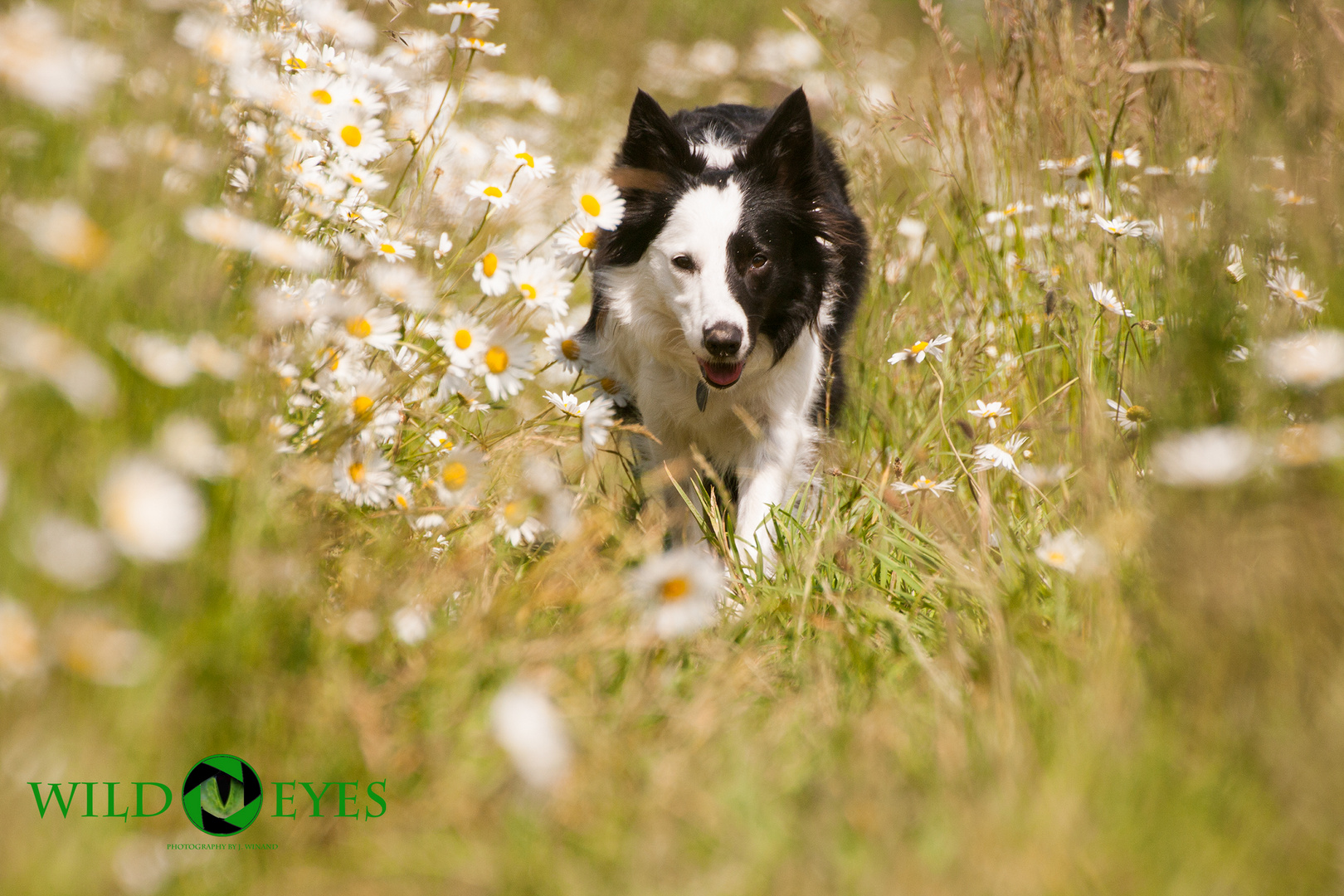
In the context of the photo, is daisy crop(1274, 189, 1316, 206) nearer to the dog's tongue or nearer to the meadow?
the meadow

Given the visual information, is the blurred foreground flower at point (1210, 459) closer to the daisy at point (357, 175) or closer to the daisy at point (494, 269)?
the daisy at point (494, 269)

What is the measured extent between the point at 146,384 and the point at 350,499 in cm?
53

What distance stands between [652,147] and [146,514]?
230 centimetres

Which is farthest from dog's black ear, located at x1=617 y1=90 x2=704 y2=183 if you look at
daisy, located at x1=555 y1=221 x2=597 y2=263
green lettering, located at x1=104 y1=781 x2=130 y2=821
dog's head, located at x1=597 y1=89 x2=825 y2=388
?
green lettering, located at x1=104 y1=781 x2=130 y2=821

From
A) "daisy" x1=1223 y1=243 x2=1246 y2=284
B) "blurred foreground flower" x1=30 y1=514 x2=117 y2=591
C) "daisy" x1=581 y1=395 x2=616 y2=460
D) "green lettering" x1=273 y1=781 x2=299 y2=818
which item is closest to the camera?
"blurred foreground flower" x1=30 y1=514 x2=117 y2=591

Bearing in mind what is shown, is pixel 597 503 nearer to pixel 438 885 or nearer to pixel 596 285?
pixel 596 285

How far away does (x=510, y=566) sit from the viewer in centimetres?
241

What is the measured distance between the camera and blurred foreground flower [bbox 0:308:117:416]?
113 cm

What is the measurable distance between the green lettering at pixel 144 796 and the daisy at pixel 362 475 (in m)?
0.60

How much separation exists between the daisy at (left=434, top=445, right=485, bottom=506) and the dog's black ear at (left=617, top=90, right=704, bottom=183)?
50.8 inches

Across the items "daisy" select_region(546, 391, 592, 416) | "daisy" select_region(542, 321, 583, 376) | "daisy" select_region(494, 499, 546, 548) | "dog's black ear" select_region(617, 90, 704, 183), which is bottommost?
"daisy" select_region(494, 499, 546, 548)

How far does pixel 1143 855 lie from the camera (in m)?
1.23

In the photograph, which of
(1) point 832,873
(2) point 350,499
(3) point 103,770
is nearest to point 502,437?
(2) point 350,499

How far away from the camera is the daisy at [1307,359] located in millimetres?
1554
